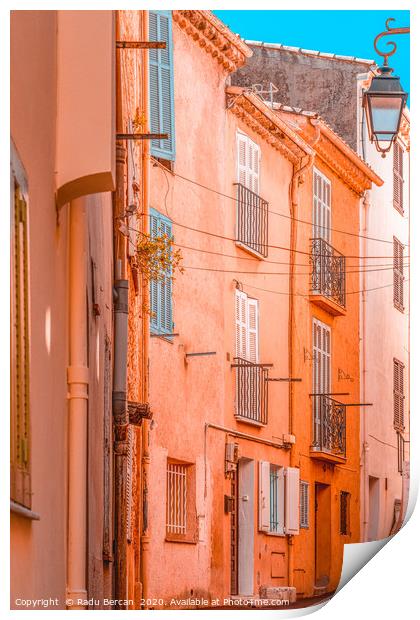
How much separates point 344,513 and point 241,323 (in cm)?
125

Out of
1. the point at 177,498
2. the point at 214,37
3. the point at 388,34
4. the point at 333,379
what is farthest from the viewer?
the point at 333,379

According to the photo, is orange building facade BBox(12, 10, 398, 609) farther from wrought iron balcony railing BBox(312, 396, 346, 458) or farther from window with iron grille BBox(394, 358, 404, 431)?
window with iron grille BBox(394, 358, 404, 431)

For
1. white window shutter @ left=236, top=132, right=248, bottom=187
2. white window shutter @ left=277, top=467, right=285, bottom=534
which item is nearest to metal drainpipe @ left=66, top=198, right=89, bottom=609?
white window shutter @ left=277, top=467, right=285, bottom=534

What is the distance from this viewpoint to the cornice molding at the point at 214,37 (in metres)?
6.51

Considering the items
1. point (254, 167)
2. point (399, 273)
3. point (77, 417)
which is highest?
point (254, 167)

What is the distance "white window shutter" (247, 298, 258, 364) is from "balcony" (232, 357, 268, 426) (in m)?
0.06

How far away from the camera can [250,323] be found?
272 inches

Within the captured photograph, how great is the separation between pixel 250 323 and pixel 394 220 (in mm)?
1271

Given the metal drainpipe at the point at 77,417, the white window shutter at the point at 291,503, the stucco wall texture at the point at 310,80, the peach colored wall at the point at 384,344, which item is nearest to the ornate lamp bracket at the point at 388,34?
the stucco wall texture at the point at 310,80

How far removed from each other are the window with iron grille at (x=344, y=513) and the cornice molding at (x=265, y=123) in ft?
7.00

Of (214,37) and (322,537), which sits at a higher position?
(214,37)

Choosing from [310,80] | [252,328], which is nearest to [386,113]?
[310,80]

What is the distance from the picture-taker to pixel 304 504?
6.61 meters

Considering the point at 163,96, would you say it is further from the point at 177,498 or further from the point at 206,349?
the point at 177,498
